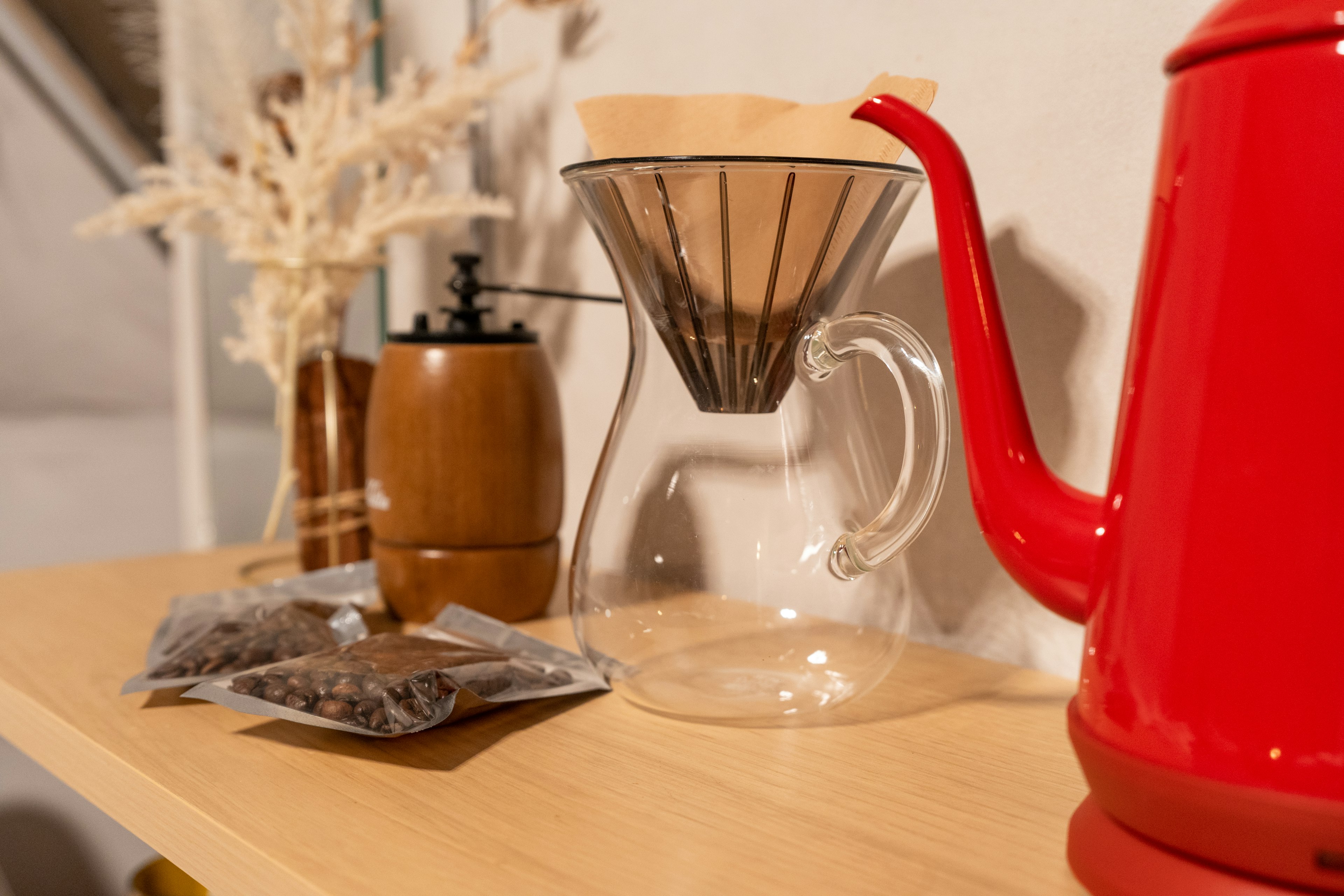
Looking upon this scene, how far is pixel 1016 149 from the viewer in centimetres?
46

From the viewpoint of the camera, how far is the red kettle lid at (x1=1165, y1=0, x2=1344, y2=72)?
0.67 ft

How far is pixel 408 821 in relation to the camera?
11.8 inches

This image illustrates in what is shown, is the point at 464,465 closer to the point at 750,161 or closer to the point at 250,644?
the point at 250,644

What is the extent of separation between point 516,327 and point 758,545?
0.81ft

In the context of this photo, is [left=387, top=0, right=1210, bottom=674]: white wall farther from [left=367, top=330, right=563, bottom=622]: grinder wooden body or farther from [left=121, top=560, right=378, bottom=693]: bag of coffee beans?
[left=121, top=560, right=378, bottom=693]: bag of coffee beans

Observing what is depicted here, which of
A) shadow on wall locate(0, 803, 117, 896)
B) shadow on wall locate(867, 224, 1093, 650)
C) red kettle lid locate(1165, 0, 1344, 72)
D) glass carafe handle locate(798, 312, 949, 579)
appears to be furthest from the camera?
shadow on wall locate(0, 803, 117, 896)

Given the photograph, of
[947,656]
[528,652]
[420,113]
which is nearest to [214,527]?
[420,113]

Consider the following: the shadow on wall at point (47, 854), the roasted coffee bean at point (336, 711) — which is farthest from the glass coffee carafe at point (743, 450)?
the shadow on wall at point (47, 854)

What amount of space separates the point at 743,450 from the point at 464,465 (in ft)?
0.69

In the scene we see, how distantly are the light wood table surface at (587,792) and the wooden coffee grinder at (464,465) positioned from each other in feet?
0.47

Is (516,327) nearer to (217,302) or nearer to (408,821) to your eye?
(408,821)

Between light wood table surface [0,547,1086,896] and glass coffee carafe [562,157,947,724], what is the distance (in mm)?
28

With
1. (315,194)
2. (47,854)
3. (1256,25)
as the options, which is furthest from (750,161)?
(47,854)

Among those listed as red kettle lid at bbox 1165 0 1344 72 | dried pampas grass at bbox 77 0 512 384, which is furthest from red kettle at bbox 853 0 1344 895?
dried pampas grass at bbox 77 0 512 384
